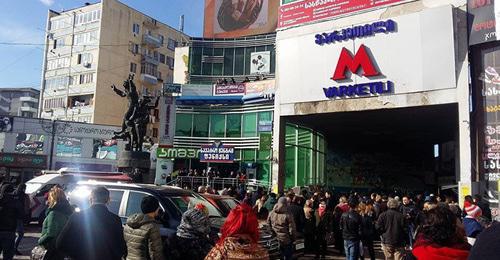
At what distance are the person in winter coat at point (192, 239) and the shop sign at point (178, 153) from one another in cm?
3113

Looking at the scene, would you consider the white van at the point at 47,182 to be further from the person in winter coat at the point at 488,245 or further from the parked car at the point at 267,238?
the person in winter coat at the point at 488,245

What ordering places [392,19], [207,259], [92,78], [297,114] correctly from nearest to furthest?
[207,259] < [392,19] < [297,114] < [92,78]

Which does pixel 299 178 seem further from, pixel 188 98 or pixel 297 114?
pixel 188 98

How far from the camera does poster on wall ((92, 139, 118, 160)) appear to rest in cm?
4525

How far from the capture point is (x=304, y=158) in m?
29.0

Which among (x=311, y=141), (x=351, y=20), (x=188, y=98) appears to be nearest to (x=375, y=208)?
(x=351, y=20)

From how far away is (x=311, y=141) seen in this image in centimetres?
2902

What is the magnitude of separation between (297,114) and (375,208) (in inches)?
396

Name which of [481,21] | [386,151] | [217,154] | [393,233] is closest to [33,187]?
[393,233]

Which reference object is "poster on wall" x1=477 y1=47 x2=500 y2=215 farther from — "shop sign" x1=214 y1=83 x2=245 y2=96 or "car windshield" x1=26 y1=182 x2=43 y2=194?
"shop sign" x1=214 y1=83 x2=245 y2=96

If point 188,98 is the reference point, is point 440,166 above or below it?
below

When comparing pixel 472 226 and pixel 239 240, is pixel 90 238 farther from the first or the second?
pixel 472 226

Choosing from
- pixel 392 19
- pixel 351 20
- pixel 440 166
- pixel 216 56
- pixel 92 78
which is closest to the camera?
pixel 392 19

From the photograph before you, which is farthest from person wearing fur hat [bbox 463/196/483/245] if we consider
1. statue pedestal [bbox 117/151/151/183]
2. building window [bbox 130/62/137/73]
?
building window [bbox 130/62/137/73]
